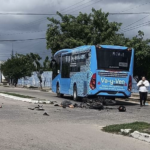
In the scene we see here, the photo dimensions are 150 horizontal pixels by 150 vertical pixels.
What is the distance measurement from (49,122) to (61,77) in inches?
575

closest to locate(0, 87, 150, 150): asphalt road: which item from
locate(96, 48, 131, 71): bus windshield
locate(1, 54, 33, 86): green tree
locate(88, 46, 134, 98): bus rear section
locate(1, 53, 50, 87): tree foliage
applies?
locate(88, 46, 134, 98): bus rear section

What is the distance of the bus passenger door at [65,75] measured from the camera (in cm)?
2578

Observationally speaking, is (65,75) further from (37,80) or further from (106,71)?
(37,80)

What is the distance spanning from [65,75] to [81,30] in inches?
574

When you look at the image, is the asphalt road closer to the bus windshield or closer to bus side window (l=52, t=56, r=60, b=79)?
the bus windshield

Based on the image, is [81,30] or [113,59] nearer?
[113,59]

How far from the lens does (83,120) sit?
45.6 feet

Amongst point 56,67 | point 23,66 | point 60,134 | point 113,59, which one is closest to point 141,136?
point 60,134

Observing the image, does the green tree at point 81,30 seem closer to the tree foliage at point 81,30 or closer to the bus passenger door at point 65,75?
the tree foliage at point 81,30

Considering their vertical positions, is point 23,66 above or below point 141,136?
above

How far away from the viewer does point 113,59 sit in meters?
21.0

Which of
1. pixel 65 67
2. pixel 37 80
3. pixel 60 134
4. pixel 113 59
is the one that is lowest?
pixel 60 134

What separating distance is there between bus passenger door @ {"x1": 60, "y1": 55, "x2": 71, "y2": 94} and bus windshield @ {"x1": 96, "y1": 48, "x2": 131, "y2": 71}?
5102 mm

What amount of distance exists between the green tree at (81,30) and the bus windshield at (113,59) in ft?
59.0
